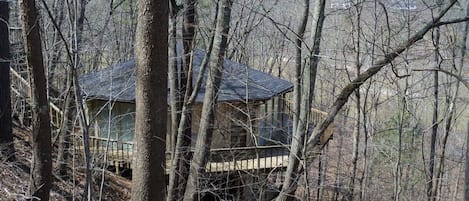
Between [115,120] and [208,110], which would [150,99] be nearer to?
[208,110]

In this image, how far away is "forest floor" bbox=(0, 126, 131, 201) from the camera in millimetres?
8938

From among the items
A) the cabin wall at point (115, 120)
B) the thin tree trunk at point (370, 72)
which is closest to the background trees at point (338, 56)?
the thin tree trunk at point (370, 72)

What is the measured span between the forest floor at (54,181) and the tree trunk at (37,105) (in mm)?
1473

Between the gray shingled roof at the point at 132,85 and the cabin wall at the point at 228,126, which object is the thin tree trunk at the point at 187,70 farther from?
the cabin wall at the point at 228,126

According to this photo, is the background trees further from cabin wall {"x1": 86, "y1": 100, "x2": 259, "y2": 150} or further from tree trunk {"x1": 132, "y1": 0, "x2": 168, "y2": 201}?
cabin wall {"x1": 86, "y1": 100, "x2": 259, "y2": 150}

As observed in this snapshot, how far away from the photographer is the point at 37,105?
652 centimetres

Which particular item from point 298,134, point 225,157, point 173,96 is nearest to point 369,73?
point 298,134

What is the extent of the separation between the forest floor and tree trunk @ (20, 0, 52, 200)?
58.0 inches

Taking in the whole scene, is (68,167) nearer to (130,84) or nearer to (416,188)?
(130,84)

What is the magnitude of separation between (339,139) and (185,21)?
15.1 meters

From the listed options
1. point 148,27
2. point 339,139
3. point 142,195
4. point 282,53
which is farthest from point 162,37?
point 339,139

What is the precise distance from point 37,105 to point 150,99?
358cm

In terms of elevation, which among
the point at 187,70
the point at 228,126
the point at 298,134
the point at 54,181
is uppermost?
the point at 187,70

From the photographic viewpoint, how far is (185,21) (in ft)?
26.9
